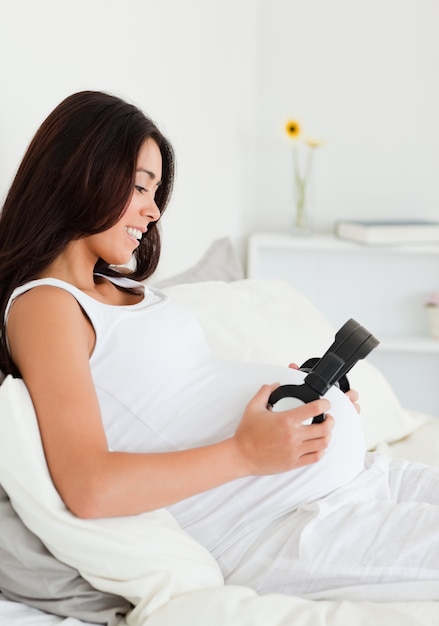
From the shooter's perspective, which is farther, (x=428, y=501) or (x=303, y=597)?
(x=428, y=501)

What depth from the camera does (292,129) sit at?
9.67 ft

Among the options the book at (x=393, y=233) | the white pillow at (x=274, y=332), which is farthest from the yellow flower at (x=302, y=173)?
the white pillow at (x=274, y=332)

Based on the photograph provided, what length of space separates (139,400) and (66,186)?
28 cm

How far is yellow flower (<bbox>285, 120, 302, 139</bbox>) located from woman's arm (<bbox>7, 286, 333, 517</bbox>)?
1.99 m

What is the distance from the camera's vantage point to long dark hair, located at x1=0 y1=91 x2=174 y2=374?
3.60 feet

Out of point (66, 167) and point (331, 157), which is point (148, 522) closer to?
point (66, 167)

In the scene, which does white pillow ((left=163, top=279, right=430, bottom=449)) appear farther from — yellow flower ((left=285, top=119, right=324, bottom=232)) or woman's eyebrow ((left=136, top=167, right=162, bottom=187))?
yellow flower ((left=285, top=119, right=324, bottom=232))

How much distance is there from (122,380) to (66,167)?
0.27 metres

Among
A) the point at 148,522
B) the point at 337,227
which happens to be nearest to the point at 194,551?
the point at 148,522

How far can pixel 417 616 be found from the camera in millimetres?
896

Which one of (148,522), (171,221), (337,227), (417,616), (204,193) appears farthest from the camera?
(337,227)

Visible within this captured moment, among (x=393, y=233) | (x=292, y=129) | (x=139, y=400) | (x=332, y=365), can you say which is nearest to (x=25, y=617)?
(x=139, y=400)

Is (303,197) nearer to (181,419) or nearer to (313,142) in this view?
(313,142)

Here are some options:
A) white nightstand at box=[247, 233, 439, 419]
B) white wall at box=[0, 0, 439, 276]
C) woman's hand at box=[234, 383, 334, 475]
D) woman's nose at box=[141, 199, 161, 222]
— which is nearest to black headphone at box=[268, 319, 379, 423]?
woman's hand at box=[234, 383, 334, 475]
